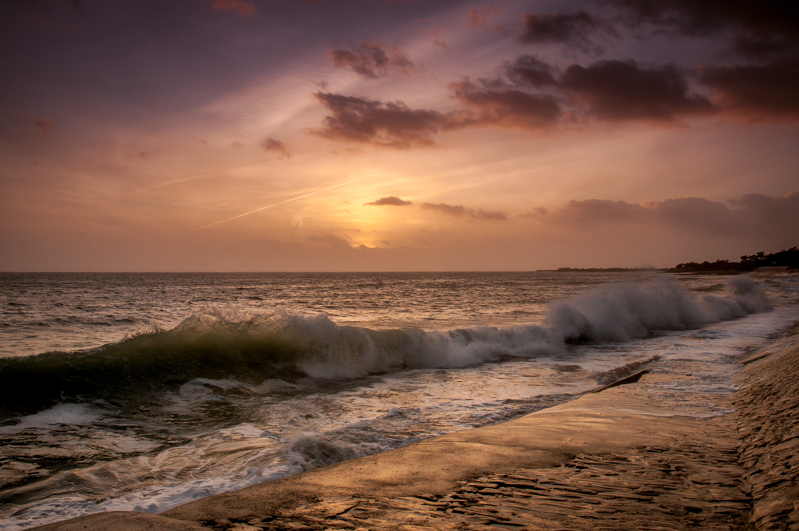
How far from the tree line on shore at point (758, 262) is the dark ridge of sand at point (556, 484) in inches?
4550

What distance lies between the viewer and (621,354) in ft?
44.3

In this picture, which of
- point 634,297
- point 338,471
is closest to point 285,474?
Answer: point 338,471

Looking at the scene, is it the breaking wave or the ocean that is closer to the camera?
the ocean

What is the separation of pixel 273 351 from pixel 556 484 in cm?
921

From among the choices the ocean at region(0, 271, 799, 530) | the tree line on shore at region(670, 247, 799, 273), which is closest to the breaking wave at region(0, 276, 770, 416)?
the ocean at region(0, 271, 799, 530)

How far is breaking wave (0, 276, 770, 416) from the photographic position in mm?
7773

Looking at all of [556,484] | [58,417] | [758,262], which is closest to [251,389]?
[58,417]

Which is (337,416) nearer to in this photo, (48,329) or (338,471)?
(338,471)

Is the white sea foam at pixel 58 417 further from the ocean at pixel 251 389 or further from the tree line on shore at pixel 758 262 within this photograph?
the tree line on shore at pixel 758 262

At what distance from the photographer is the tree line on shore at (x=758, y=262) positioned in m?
95.5

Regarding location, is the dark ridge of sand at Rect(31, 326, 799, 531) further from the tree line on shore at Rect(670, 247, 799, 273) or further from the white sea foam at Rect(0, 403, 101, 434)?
the tree line on shore at Rect(670, 247, 799, 273)

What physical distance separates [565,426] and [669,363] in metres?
6.81

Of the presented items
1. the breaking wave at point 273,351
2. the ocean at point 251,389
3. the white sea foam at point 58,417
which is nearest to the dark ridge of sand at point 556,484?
the ocean at point 251,389

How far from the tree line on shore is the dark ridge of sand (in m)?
116
